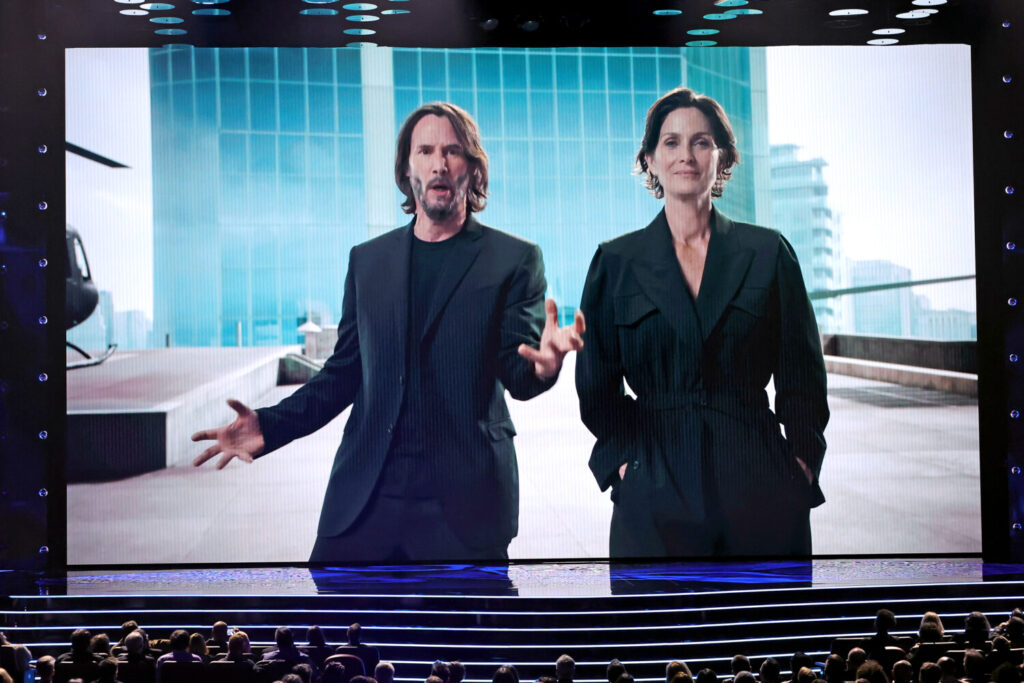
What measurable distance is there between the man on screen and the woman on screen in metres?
0.36

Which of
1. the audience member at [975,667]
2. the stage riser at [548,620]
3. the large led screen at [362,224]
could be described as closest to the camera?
the audience member at [975,667]

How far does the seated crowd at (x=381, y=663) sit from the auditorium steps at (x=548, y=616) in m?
1.01

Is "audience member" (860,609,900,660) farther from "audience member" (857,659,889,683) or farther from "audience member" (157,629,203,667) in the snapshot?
"audience member" (157,629,203,667)

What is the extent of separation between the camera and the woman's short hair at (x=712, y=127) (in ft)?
19.9

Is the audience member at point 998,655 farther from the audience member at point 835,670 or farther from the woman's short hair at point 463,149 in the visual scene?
the woman's short hair at point 463,149

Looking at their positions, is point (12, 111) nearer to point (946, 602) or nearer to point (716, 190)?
point (716, 190)

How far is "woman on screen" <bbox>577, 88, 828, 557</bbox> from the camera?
5973mm

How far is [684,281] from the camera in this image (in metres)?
5.98

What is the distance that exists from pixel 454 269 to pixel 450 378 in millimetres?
614

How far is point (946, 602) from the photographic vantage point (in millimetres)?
5324

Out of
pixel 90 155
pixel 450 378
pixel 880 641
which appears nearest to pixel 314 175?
pixel 90 155

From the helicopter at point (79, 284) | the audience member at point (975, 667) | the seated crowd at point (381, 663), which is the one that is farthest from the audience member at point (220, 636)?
the audience member at point (975, 667)

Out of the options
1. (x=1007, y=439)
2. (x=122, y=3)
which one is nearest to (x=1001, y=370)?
(x=1007, y=439)

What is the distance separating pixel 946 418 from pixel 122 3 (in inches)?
207
